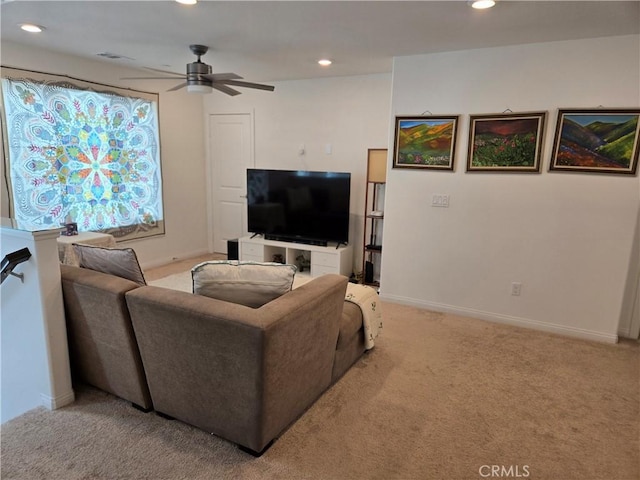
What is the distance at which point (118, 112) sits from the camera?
180 inches

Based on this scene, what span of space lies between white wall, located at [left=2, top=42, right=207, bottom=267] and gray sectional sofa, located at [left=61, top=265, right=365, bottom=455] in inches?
113

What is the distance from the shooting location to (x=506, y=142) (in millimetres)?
3410

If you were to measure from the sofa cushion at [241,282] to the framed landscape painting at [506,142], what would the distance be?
2.30 metres

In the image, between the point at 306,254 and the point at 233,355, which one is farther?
the point at 306,254

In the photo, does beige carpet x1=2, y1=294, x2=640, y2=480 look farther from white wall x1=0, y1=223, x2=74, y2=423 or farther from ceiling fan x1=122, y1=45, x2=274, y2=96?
ceiling fan x1=122, y1=45, x2=274, y2=96

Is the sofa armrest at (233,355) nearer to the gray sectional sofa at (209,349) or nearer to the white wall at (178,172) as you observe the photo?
the gray sectional sofa at (209,349)

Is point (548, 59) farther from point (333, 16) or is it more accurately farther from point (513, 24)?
point (333, 16)

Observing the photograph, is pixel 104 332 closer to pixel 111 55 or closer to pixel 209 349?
→ pixel 209 349

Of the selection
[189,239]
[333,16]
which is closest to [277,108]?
[189,239]

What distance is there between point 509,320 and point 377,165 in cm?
200

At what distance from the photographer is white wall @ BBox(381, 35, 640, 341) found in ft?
10.2

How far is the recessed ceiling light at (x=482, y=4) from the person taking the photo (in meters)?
2.33

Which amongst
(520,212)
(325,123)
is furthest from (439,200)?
(325,123)

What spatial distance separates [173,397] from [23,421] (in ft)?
2.76
